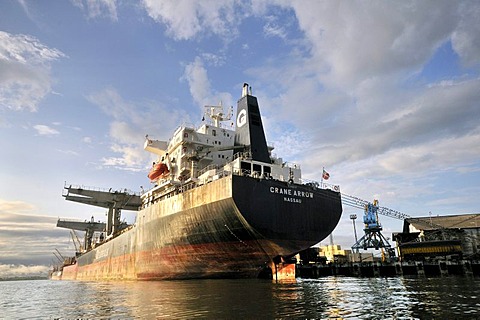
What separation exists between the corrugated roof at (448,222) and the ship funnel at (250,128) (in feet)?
76.6

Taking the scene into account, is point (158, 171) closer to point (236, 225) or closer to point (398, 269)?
point (236, 225)

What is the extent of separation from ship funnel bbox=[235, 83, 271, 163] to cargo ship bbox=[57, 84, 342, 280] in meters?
0.07

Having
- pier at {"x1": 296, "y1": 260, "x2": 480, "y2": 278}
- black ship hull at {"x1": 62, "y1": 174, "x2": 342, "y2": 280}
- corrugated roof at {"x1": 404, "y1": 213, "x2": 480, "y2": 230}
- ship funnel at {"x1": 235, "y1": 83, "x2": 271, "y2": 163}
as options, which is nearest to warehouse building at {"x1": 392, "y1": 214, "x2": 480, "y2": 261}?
corrugated roof at {"x1": 404, "y1": 213, "x2": 480, "y2": 230}

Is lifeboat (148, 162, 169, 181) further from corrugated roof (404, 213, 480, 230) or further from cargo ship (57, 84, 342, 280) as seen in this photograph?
corrugated roof (404, 213, 480, 230)

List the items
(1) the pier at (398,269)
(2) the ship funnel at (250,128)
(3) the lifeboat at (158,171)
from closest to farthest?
(2) the ship funnel at (250,128)
(1) the pier at (398,269)
(3) the lifeboat at (158,171)

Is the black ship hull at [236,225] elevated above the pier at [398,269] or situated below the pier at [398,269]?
above

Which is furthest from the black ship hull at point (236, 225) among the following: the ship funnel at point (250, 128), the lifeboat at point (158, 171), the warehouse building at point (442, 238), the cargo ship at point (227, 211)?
the warehouse building at point (442, 238)

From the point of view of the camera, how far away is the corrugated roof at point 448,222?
108 feet

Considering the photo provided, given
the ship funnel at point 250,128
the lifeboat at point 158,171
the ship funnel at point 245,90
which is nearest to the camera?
the ship funnel at point 250,128

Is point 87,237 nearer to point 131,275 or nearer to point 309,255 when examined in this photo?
point 131,275

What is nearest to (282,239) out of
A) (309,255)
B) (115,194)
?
(309,255)

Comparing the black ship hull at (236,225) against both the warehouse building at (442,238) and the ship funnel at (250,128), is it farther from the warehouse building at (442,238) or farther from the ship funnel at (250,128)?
the warehouse building at (442,238)

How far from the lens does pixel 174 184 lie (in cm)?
2495

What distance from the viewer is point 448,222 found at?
3469cm
